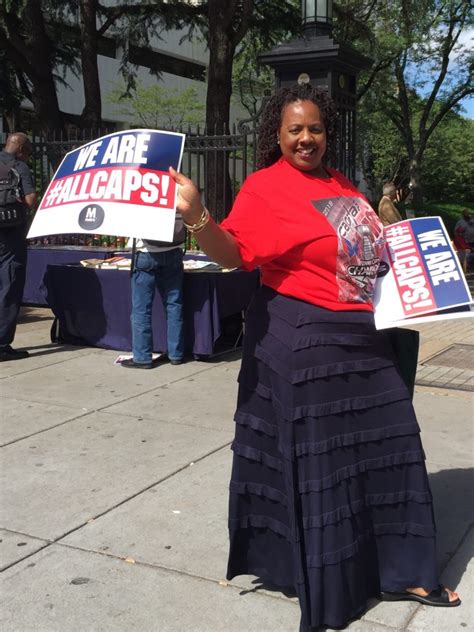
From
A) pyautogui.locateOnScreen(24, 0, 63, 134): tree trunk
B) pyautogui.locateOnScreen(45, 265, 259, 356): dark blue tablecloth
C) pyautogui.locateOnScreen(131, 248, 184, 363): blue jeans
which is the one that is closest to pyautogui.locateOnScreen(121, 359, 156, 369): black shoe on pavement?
pyautogui.locateOnScreen(131, 248, 184, 363): blue jeans

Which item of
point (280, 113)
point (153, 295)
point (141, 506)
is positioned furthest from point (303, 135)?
point (153, 295)

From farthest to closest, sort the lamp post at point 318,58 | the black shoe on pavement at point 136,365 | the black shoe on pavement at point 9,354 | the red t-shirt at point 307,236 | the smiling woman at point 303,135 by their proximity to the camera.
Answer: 1. the lamp post at point 318,58
2. the black shoe on pavement at point 9,354
3. the black shoe on pavement at point 136,365
4. the smiling woman at point 303,135
5. the red t-shirt at point 307,236

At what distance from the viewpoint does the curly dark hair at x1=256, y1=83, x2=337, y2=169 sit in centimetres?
280

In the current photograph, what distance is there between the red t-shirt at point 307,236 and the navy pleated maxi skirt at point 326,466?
8 cm

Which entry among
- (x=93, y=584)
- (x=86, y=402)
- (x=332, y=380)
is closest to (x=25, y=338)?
(x=86, y=402)

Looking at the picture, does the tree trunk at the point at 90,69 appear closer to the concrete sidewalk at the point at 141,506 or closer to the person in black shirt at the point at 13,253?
the person in black shirt at the point at 13,253

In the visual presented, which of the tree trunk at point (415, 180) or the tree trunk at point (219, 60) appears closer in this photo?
the tree trunk at point (219, 60)

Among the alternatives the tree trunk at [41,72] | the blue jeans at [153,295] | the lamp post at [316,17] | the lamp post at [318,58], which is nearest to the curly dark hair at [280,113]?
the blue jeans at [153,295]

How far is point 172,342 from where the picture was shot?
277 inches

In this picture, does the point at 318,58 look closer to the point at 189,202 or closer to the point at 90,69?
the point at 189,202

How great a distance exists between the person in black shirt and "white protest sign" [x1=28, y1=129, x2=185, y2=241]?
172 inches

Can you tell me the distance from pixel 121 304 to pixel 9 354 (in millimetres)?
1169

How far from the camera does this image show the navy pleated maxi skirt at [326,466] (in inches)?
106

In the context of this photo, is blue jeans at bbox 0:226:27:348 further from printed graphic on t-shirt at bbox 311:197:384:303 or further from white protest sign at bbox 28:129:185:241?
printed graphic on t-shirt at bbox 311:197:384:303
